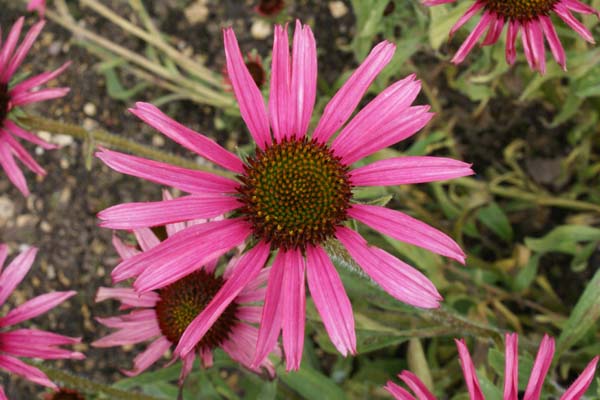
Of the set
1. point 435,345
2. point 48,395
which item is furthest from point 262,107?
point 435,345

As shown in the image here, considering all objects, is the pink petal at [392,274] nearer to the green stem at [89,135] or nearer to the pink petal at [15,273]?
the green stem at [89,135]

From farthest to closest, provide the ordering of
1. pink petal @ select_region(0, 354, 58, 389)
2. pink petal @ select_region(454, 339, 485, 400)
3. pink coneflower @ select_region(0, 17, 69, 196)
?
pink coneflower @ select_region(0, 17, 69, 196), pink petal @ select_region(0, 354, 58, 389), pink petal @ select_region(454, 339, 485, 400)

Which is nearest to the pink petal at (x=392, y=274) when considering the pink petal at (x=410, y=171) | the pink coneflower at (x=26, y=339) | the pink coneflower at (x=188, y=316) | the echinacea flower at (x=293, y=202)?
the echinacea flower at (x=293, y=202)

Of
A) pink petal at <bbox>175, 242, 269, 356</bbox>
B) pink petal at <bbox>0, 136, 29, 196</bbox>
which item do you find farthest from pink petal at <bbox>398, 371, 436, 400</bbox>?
pink petal at <bbox>0, 136, 29, 196</bbox>

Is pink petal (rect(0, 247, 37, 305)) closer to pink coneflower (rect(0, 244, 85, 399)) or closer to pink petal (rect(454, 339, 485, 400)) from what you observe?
pink coneflower (rect(0, 244, 85, 399))

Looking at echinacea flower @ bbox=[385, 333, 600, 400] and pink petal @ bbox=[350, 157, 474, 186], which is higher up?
pink petal @ bbox=[350, 157, 474, 186]

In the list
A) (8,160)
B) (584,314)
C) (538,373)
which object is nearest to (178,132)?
(538,373)

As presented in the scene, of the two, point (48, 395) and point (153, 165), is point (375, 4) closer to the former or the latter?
point (153, 165)
